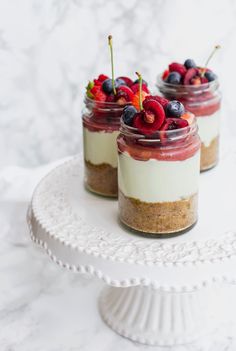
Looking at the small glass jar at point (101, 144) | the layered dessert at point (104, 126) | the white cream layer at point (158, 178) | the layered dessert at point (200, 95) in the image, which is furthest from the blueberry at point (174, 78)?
the white cream layer at point (158, 178)

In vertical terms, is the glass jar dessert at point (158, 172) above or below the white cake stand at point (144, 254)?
above

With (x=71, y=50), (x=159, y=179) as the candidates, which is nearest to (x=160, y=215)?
(x=159, y=179)

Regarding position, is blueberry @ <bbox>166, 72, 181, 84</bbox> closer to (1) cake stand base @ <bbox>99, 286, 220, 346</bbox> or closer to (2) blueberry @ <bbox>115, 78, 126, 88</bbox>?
(2) blueberry @ <bbox>115, 78, 126, 88</bbox>

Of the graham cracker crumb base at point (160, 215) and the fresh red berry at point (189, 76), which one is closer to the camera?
the graham cracker crumb base at point (160, 215)

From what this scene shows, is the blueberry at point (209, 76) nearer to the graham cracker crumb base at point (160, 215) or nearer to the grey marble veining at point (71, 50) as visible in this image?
the graham cracker crumb base at point (160, 215)

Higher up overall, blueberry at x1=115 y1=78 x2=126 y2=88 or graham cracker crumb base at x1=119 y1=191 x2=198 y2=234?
blueberry at x1=115 y1=78 x2=126 y2=88

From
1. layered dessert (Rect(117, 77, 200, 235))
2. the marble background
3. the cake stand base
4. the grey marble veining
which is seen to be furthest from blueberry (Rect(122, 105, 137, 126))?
the grey marble veining

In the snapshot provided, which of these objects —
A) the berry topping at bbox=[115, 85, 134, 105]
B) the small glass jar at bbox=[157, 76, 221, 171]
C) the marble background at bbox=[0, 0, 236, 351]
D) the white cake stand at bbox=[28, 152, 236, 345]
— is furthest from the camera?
the marble background at bbox=[0, 0, 236, 351]

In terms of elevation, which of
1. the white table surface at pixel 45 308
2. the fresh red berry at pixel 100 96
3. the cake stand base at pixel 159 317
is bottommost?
the white table surface at pixel 45 308
